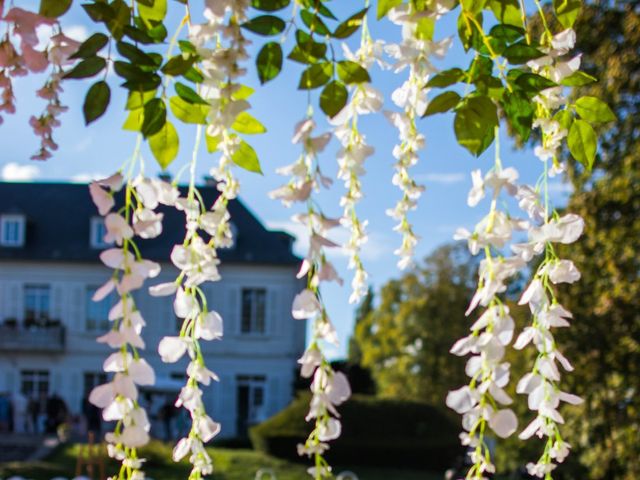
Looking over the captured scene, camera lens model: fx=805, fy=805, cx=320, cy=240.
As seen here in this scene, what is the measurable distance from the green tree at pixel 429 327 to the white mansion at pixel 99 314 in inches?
103

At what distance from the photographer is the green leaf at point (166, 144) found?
1.00m

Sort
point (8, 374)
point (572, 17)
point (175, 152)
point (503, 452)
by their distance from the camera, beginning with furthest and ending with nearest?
point (8, 374)
point (503, 452)
point (572, 17)
point (175, 152)

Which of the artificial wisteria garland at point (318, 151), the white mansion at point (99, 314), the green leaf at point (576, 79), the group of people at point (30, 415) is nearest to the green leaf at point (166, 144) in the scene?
the artificial wisteria garland at point (318, 151)

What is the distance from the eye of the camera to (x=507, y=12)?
42.9 inches

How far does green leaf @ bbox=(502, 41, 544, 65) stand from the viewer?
39.7 inches

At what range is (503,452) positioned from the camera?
11.3 m

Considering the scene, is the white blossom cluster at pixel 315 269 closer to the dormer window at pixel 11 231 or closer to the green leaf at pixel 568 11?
the green leaf at pixel 568 11

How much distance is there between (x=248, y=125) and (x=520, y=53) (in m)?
0.38

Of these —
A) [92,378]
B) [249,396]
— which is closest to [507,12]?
[249,396]

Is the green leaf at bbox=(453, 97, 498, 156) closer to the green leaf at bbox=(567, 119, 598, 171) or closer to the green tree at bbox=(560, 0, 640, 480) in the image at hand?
the green leaf at bbox=(567, 119, 598, 171)

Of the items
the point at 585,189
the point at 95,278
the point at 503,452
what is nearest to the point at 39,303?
the point at 95,278

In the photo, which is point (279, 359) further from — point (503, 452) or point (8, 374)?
point (503, 452)

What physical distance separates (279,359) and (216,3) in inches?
778

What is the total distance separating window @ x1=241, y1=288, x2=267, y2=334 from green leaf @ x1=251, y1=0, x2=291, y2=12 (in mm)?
19453
